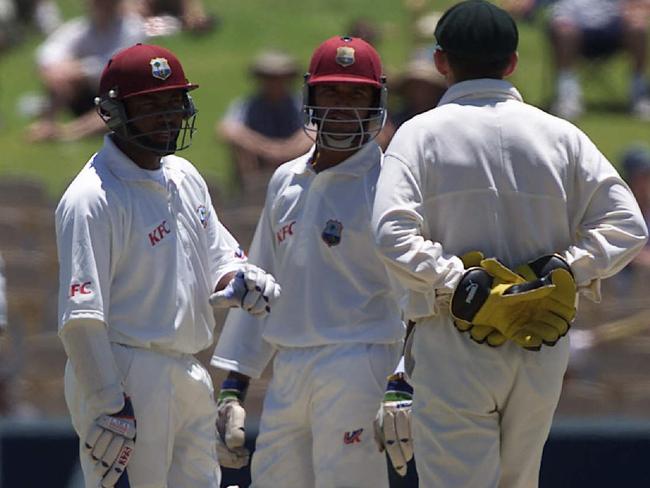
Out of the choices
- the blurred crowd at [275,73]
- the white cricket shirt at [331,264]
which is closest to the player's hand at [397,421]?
the white cricket shirt at [331,264]

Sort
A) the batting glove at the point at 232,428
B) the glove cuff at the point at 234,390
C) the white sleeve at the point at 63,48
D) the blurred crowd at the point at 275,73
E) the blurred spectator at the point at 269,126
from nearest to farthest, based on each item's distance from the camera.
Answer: the batting glove at the point at 232,428 < the glove cuff at the point at 234,390 < the blurred crowd at the point at 275,73 < the blurred spectator at the point at 269,126 < the white sleeve at the point at 63,48

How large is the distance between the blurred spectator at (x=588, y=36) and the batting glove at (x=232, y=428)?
24.4ft

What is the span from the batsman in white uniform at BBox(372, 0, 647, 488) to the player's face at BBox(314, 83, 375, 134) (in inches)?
27.9

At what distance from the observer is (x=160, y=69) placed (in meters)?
5.82

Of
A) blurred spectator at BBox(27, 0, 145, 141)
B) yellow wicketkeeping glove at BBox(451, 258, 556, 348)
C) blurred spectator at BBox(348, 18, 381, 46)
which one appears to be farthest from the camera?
blurred spectator at BBox(348, 18, 381, 46)

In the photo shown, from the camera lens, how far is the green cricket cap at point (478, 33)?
5.46m

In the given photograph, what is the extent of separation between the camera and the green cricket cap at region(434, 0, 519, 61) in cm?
546

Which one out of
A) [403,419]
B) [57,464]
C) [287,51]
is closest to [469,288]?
[403,419]

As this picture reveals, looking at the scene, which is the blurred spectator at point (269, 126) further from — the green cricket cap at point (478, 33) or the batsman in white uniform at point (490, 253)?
the batsman in white uniform at point (490, 253)

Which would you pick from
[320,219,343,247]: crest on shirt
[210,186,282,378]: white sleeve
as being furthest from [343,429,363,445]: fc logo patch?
[320,219,343,247]: crest on shirt

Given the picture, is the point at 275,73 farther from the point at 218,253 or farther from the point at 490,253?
the point at 490,253

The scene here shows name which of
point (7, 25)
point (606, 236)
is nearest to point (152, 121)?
point (606, 236)

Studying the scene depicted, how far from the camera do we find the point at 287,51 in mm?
15352

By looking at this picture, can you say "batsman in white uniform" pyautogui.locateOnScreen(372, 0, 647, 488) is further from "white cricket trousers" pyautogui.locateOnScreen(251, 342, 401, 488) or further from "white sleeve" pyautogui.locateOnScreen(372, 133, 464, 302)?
"white cricket trousers" pyautogui.locateOnScreen(251, 342, 401, 488)
